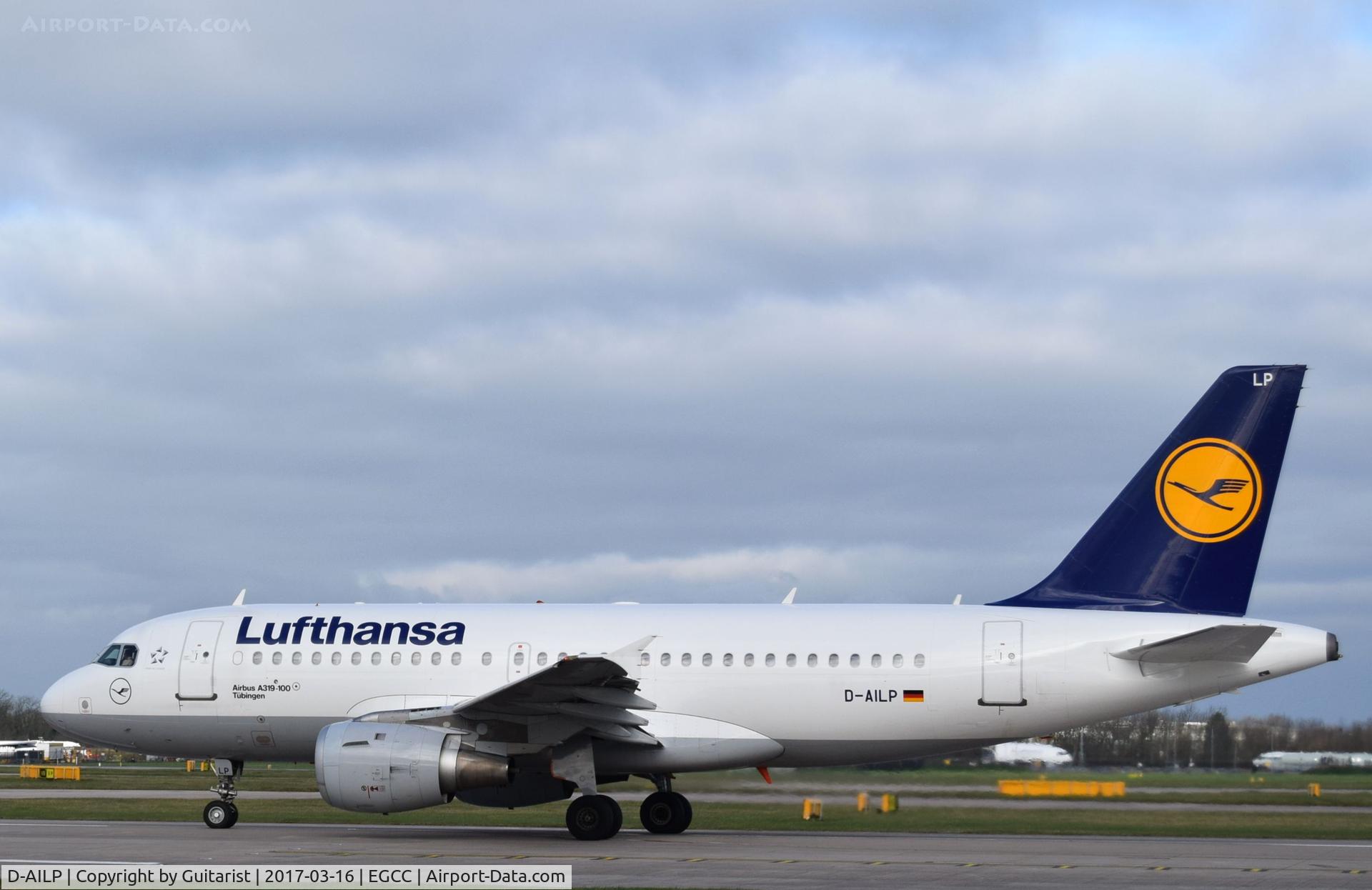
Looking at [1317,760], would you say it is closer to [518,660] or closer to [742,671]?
[742,671]

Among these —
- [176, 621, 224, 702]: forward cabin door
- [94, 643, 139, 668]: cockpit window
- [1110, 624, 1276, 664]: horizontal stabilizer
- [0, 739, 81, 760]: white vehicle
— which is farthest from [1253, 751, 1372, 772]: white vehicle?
[0, 739, 81, 760]: white vehicle

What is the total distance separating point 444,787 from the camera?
2039cm

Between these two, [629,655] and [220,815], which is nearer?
[629,655]

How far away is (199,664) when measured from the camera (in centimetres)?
2403

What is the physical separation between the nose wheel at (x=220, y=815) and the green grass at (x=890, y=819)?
2717 mm

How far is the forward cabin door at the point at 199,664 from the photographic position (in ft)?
78.3

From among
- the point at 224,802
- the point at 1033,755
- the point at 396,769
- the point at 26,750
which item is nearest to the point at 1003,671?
the point at 1033,755

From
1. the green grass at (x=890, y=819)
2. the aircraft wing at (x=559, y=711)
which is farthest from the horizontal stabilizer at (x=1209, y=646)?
the aircraft wing at (x=559, y=711)

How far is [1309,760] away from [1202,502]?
1391 cm

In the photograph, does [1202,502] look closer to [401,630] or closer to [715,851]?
[715,851]

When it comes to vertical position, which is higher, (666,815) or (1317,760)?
(1317,760)

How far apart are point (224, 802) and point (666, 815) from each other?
7112 mm

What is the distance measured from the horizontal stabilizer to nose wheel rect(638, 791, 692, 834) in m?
7.10

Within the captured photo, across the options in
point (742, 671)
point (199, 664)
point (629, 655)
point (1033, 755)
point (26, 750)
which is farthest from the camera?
point (26, 750)
